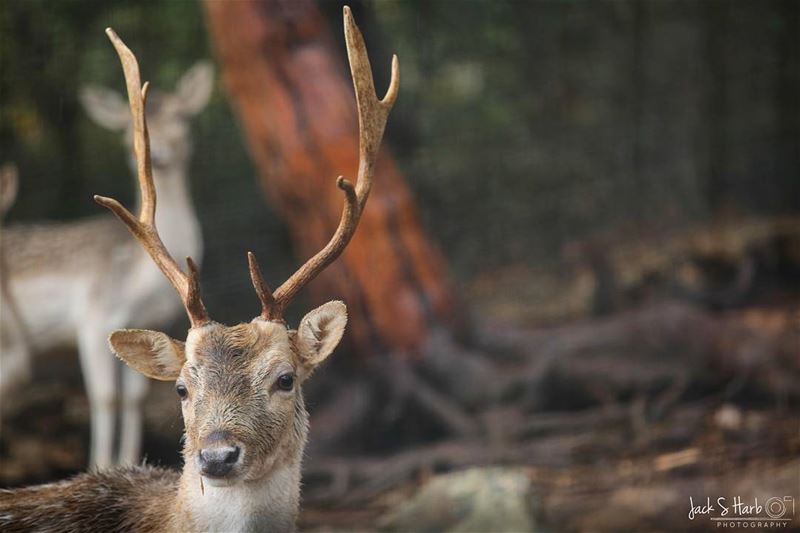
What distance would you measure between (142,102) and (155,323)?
2.63 meters

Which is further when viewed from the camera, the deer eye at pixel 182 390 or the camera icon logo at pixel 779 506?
the camera icon logo at pixel 779 506

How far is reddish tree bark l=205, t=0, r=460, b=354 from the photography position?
637 cm

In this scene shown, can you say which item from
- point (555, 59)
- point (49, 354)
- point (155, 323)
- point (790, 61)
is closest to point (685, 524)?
point (155, 323)

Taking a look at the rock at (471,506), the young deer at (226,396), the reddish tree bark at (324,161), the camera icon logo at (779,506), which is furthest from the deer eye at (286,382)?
the reddish tree bark at (324,161)

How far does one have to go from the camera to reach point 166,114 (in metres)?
6.06

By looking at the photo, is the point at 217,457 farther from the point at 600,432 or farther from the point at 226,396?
the point at 600,432

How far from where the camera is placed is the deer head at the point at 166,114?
6.00 meters

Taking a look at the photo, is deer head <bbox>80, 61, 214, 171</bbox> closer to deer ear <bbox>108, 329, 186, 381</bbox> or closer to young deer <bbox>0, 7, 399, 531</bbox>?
young deer <bbox>0, 7, 399, 531</bbox>

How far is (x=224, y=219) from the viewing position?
7.12 m

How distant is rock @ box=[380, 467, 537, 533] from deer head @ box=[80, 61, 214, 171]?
222cm

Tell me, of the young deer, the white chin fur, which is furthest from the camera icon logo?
the white chin fur

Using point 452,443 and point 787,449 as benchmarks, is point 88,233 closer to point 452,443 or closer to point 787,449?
point 452,443

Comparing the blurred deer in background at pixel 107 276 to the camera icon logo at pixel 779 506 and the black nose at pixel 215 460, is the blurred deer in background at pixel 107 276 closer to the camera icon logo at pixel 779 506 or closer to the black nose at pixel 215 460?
the black nose at pixel 215 460

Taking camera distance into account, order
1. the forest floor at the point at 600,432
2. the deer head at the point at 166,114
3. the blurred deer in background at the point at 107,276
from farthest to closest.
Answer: the deer head at the point at 166,114 → the blurred deer in background at the point at 107,276 → the forest floor at the point at 600,432
